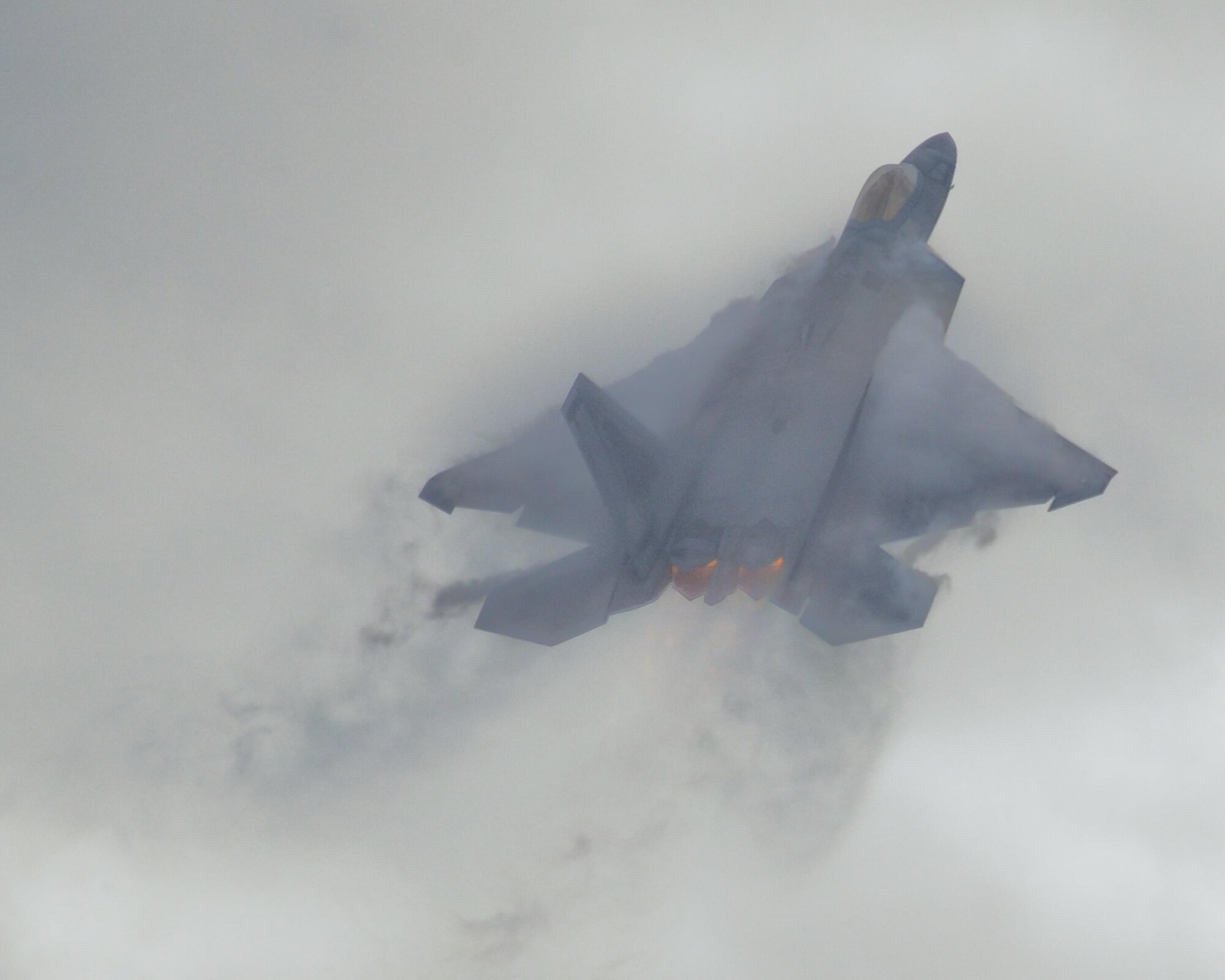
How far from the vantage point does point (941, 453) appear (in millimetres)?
27891

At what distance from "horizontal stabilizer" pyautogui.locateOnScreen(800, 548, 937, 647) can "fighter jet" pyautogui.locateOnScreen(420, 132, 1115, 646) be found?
0.14 ft

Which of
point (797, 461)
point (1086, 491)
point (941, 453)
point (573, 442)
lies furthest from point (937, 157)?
point (573, 442)

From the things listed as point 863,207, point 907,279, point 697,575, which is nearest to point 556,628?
point 697,575

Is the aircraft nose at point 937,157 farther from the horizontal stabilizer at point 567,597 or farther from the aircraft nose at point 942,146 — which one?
the horizontal stabilizer at point 567,597

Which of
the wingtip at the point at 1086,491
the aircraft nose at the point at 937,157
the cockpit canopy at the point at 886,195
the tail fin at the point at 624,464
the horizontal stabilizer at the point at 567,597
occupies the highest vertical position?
the aircraft nose at the point at 937,157

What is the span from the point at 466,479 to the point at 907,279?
13.6m

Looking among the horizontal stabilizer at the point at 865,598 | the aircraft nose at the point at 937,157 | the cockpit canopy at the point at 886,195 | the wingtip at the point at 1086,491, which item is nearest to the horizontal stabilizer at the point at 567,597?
the horizontal stabilizer at the point at 865,598

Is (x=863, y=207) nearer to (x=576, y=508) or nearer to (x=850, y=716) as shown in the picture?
(x=576, y=508)

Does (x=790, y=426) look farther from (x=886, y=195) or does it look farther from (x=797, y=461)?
(x=886, y=195)

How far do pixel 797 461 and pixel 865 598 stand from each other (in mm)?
3698

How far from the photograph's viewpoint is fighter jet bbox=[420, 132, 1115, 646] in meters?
24.9

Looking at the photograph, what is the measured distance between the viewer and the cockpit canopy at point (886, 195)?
101 ft

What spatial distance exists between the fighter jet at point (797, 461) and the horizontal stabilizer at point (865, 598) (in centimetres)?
4

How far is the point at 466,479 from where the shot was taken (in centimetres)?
3005
